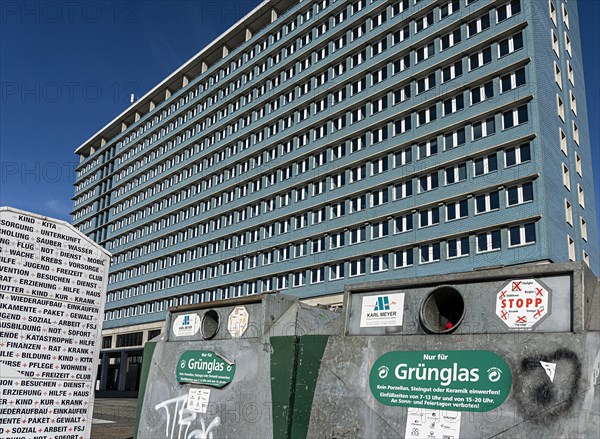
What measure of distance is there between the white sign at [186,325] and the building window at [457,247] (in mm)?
29675

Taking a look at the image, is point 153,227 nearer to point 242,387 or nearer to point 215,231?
point 215,231

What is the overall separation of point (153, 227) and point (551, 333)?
231 ft

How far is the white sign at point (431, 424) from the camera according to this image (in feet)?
18.4

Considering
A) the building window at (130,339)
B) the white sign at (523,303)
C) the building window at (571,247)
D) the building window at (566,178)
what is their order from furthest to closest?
the building window at (130,339)
the building window at (566,178)
the building window at (571,247)
the white sign at (523,303)

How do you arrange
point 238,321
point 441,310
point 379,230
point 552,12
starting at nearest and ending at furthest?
point 441,310 < point 238,321 < point 552,12 < point 379,230

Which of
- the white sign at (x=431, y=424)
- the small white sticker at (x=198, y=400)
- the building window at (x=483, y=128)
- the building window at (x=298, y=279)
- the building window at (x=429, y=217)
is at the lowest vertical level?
the small white sticker at (x=198, y=400)

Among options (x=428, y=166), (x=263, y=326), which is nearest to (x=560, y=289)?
(x=263, y=326)

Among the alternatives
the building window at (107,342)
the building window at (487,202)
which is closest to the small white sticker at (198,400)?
the building window at (487,202)

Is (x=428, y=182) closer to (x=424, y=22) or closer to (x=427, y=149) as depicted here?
(x=427, y=149)

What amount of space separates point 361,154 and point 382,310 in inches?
1567

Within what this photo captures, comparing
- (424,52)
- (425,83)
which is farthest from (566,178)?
(424,52)

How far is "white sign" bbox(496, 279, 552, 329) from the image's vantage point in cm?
551

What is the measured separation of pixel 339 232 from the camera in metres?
46.2

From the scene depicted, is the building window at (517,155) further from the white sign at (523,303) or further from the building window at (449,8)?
the white sign at (523,303)
